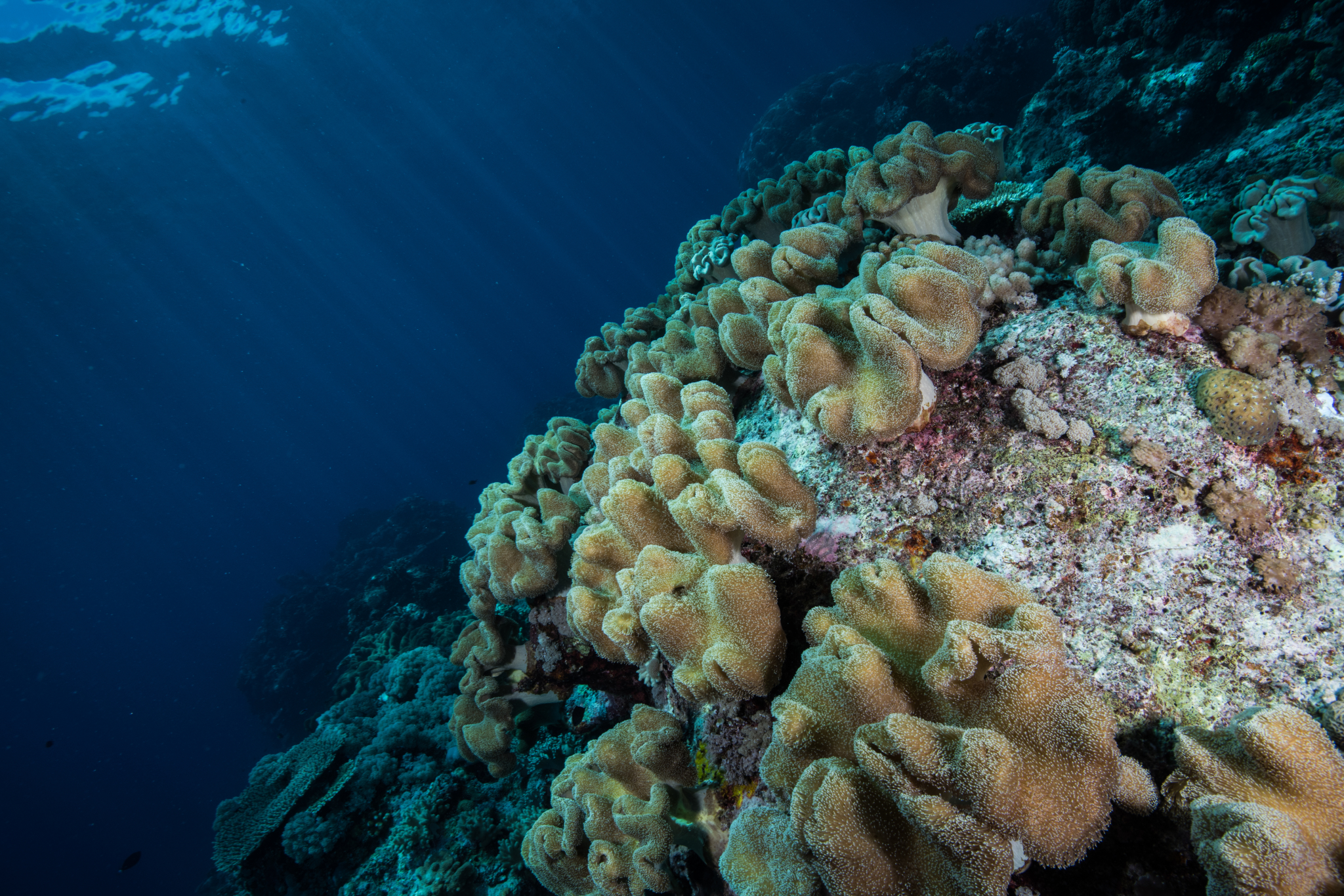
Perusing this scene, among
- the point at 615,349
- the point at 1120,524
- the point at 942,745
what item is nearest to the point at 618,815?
the point at 942,745

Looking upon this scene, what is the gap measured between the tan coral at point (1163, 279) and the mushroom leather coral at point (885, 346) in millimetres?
520

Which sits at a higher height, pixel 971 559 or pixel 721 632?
pixel 721 632

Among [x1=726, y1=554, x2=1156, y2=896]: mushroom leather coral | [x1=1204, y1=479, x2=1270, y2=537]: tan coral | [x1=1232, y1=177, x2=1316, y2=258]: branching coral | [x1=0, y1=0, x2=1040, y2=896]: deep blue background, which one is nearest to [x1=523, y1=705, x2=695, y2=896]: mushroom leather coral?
[x1=726, y1=554, x2=1156, y2=896]: mushroom leather coral

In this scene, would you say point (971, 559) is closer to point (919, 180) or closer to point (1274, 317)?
point (1274, 317)

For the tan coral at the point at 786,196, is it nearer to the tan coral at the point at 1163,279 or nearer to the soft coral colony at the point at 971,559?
the soft coral colony at the point at 971,559

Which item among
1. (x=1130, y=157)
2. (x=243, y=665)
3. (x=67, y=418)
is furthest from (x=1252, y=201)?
(x=67, y=418)

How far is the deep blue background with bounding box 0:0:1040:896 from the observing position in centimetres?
3891

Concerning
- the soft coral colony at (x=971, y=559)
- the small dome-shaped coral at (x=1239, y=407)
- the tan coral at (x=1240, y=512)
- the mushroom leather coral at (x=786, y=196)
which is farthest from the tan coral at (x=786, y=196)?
the tan coral at (x=1240, y=512)

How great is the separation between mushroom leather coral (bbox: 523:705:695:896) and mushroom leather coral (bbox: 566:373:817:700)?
20.4 inches

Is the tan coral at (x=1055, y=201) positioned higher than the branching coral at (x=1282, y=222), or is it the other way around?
the tan coral at (x=1055, y=201)

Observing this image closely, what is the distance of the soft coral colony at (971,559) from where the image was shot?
55.2 inches

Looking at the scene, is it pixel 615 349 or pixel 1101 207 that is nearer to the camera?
pixel 1101 207

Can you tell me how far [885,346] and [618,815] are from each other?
8.44ft

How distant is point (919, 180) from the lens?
11.7 ft
